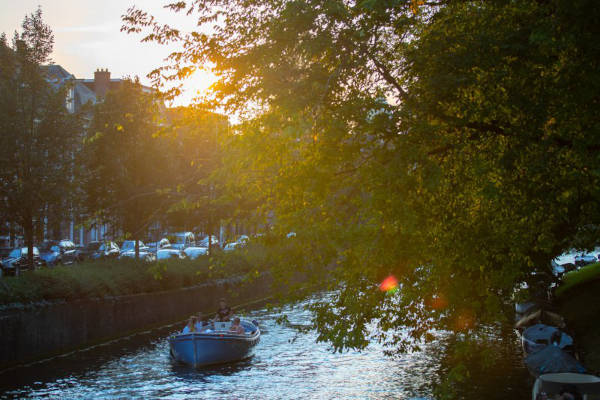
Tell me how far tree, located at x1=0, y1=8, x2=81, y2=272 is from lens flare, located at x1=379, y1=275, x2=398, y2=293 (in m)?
19.7

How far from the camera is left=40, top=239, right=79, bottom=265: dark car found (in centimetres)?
4881

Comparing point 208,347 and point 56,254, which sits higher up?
point 56,254

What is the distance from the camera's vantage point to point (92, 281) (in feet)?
96.0

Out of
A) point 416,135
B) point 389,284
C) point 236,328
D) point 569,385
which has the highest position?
point 416,135

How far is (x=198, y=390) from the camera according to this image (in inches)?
874

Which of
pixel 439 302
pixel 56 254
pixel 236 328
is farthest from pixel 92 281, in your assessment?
pixel 56 254

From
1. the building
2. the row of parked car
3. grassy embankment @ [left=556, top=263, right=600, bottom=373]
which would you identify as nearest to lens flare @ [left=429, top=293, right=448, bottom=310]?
grassy embankment @ [left=556, top=263, right=600, bottom=373]

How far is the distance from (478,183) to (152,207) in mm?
30567

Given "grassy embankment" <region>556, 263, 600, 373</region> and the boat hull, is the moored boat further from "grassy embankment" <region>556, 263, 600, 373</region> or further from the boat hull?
the boat hull

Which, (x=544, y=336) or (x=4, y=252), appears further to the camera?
(x=4, y=252)

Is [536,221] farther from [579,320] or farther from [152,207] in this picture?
[152,207]

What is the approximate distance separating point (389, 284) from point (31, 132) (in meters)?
21.4

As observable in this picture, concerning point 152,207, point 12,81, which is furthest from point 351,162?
point 152,207

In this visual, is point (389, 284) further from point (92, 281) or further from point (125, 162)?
point (125, 162)
